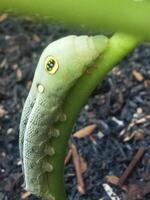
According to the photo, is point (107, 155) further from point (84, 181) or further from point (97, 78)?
point (97, 78)

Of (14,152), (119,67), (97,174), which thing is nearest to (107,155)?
(97,174)

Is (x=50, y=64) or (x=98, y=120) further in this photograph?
(x=98, y=120)

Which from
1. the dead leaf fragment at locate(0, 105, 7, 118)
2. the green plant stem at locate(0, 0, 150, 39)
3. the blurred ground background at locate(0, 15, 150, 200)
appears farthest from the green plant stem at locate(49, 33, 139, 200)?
the dead leaf fragment at locate(0, 105, 7, 118)

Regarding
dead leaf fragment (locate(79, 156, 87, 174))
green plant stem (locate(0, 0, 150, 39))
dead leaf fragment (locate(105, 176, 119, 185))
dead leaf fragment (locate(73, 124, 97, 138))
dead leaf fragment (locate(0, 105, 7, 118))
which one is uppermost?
green plant stem (locate(0, 0, 150, 39))

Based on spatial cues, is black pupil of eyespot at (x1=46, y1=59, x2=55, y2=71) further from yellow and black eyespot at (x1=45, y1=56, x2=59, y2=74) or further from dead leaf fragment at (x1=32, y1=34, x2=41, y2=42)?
dead leaf fragment at (x1=32, y1=34, x2=41, y2=42)

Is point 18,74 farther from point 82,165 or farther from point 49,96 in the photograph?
point 49,96

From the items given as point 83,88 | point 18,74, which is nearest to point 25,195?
point 18,74
